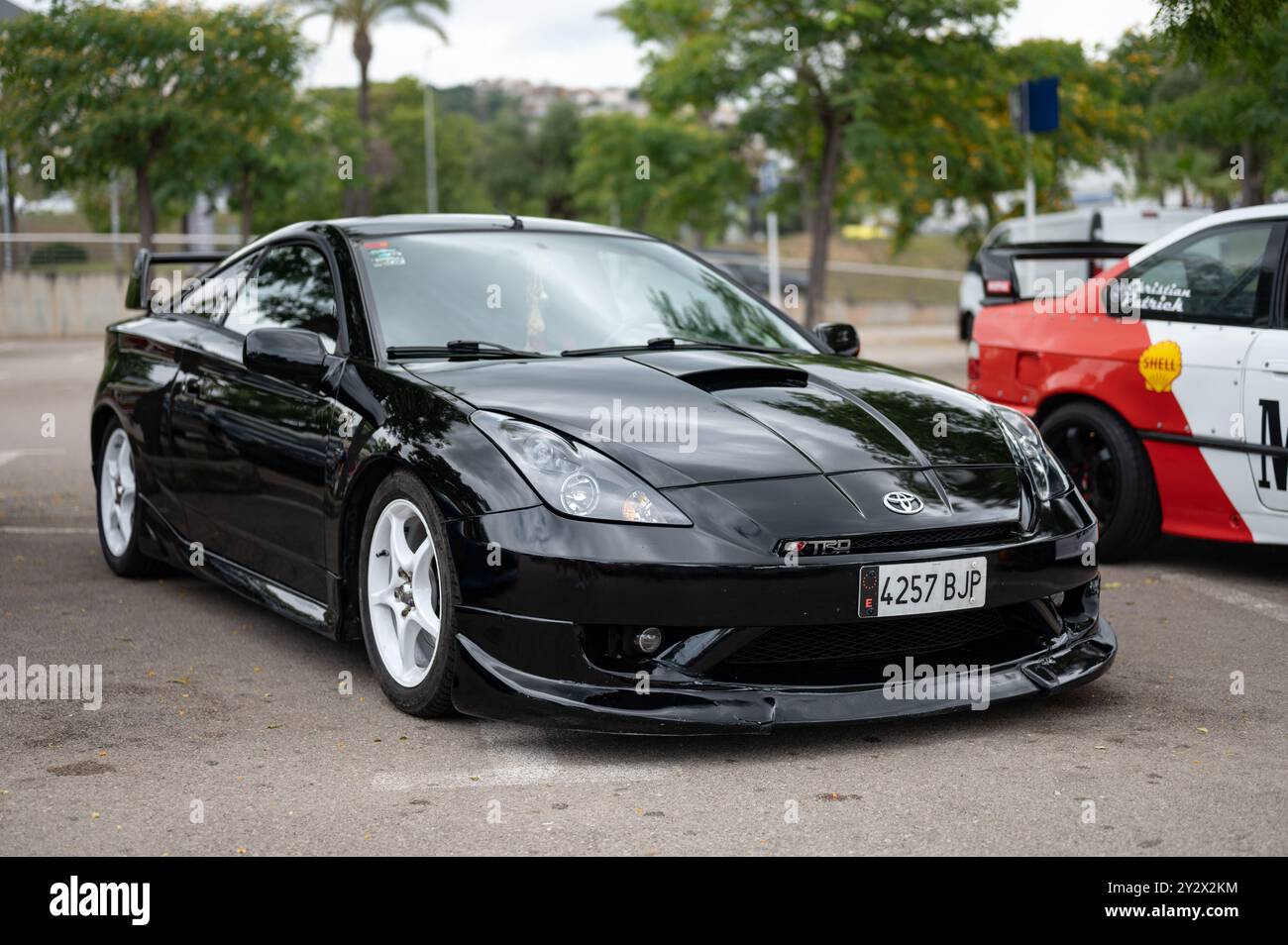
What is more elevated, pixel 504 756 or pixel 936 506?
pixel 936 506

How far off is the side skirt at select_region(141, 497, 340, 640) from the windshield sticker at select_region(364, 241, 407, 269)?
1.07 m

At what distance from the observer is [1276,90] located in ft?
37.8

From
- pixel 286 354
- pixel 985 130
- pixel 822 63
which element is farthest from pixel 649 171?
pixel 286 354

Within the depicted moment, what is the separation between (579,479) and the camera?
4.07 m

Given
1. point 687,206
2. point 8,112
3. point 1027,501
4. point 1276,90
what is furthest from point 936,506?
point 8,112

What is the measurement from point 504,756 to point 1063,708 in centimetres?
155

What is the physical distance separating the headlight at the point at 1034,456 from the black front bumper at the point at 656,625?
0.45 meters

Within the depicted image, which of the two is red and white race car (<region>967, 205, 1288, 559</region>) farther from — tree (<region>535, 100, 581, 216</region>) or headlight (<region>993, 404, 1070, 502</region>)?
tree (<region>535, 100, 581, 216</region>)

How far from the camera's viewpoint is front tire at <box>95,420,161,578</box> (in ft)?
21.1

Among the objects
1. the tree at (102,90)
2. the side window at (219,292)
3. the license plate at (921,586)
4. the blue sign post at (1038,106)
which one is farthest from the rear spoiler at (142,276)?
the tree at (102,90)

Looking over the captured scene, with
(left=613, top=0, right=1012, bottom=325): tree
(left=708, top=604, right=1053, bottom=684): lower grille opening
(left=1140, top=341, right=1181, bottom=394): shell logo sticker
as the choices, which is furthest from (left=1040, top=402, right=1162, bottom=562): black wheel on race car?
(left=613, top=0, right=1012, bottom=325): tree

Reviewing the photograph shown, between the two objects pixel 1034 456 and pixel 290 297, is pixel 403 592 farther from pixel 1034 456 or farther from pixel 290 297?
pixel 1034 456

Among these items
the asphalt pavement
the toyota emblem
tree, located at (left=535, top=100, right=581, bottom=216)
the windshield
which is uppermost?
tree, located at (left=535, top=100, right=581, bottom=216)
